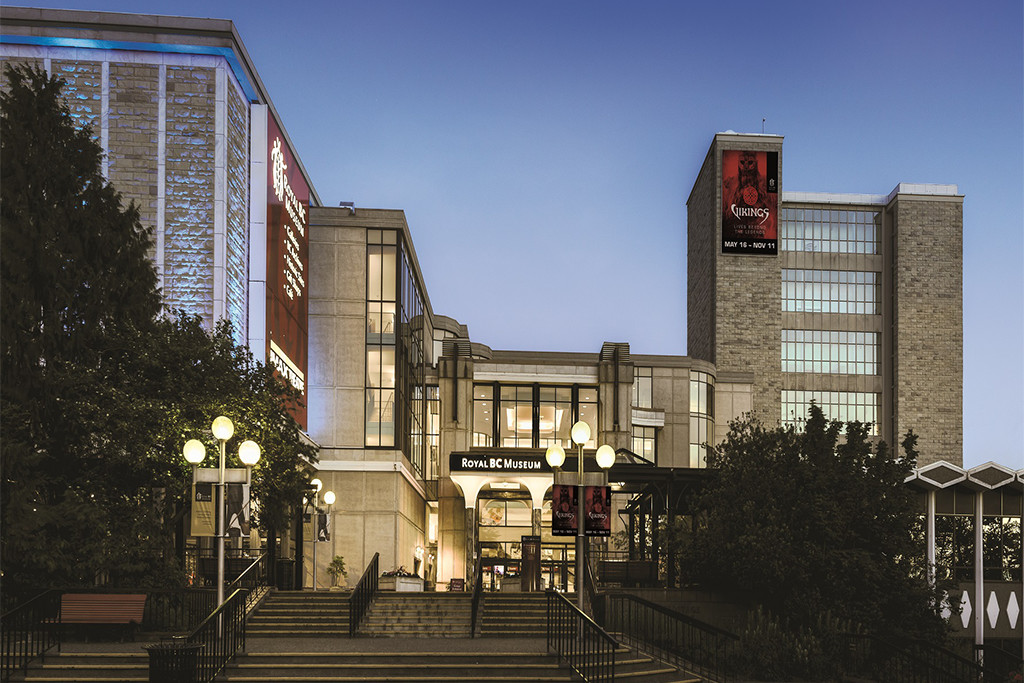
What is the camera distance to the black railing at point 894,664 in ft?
76.5

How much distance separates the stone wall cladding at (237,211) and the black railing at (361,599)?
44.3 feet

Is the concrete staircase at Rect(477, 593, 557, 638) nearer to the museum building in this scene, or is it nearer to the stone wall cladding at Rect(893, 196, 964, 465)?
the museum building

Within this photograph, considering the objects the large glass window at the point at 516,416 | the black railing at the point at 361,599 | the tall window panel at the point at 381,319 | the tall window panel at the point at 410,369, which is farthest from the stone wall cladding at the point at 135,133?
the large glass window at the point at 516,416

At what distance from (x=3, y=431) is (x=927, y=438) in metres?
74.7

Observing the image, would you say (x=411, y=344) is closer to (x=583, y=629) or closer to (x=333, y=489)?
(x=333, y=489)

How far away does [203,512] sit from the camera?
19.9 meters

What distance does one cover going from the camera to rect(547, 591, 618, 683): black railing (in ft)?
57.8

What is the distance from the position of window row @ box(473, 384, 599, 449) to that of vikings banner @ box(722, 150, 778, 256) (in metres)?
26.9

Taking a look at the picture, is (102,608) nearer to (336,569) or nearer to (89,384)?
(89,384)

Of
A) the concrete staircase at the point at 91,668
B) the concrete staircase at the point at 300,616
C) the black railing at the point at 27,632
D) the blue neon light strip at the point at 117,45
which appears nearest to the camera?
the concrete staircase at the point at 91,668

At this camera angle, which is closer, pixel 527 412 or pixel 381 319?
pixel 381 319

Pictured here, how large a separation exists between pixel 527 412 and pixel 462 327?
1779 centimetres

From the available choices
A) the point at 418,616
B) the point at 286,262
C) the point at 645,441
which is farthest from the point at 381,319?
the point at 418,616

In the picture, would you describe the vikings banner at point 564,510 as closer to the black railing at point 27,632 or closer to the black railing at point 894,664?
the black railing at point 894,664
